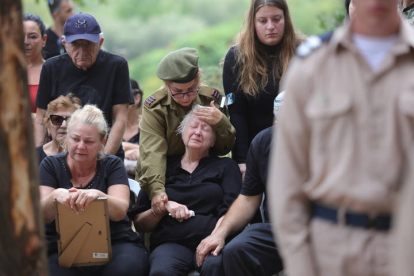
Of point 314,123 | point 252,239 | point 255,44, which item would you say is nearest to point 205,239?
point 252,239

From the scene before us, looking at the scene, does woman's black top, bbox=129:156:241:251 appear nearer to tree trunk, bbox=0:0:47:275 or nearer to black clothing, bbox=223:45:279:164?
black clothing, bbox=223:45:279:164

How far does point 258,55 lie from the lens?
466 centimetres

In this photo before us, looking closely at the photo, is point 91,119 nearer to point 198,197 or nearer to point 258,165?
point 198,197

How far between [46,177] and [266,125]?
152 centimetres

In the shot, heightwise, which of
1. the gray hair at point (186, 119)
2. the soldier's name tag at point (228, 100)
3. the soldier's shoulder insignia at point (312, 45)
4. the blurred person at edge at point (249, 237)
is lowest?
the blurred person at edge at point (249, 237)

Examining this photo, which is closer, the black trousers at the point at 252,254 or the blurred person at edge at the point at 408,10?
the black trousers at the point at 252,254

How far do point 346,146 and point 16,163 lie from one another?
46.9 inches

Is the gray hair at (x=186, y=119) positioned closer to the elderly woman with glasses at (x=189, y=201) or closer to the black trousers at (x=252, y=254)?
the elderly woman with glasses at (x=189, y=201)

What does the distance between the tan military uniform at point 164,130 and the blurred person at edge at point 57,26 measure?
1864 millimetres

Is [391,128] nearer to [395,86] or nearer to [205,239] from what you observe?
[395,86]

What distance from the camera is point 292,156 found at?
2.23m

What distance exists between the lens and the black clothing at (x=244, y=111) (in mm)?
4652

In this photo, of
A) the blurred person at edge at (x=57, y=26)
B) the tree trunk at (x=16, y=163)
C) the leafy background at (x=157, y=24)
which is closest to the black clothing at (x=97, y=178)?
the tree trunk at (x=16, y=163)

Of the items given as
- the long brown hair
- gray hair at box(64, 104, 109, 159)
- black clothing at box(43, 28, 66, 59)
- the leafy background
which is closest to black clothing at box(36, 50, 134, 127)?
gray hair at box(64, 104, 109, 159)
